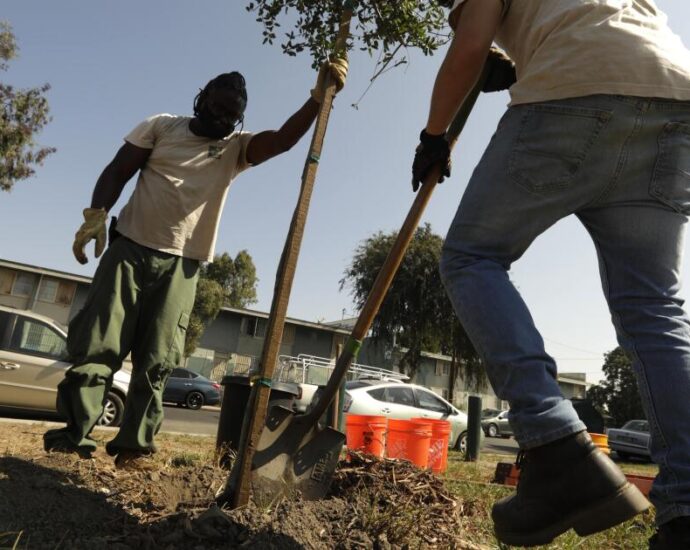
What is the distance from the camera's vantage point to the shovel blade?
2.03 m

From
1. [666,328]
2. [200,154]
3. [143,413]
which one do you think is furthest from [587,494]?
[200,154]

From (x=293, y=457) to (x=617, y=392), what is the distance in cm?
4506

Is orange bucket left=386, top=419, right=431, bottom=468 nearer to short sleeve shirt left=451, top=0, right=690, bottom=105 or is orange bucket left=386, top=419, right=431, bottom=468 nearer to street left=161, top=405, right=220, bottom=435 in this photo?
short sleeve shirt left=451, top=0, right=690, bottom=105

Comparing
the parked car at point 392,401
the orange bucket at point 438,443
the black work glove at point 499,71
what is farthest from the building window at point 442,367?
the black work glove at point 499,71

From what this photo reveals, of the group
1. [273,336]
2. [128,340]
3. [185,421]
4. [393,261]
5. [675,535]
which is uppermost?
[393,261]

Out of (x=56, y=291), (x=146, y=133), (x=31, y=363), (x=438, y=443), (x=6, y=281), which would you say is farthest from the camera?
(x=56, y=291)

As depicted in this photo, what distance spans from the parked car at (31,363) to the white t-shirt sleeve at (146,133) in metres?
5.80

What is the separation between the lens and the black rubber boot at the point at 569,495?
1.27 m

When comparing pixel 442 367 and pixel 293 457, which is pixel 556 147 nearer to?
pixel 293 457

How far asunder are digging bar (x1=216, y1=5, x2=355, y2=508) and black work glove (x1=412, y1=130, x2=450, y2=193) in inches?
22.5

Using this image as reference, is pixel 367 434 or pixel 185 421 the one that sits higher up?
pixel 367 434

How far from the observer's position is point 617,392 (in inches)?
1610

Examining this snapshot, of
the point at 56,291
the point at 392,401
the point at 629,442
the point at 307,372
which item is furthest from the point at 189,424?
the point at 56,291

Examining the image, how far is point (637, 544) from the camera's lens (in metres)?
2.37
